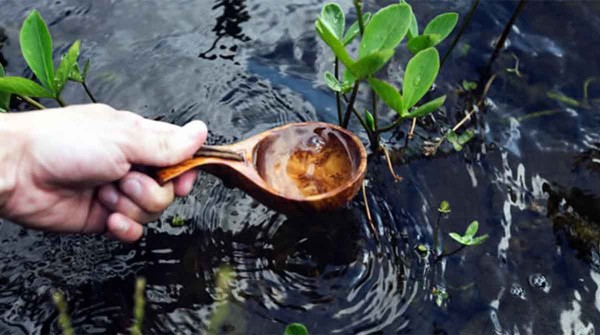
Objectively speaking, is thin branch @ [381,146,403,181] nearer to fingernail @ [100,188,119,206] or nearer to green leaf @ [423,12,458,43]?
green leaf @ [423,12,458,43]

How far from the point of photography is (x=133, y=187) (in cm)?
158

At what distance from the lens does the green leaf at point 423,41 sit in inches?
65.4

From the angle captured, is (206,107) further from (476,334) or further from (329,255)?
(476,334)

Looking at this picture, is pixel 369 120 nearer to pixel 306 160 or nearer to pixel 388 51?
pixel 306 160

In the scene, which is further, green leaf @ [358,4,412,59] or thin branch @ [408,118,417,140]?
thin branch @ [408,118,417,140]

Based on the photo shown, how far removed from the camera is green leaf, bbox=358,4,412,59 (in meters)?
1.48

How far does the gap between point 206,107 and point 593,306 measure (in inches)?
46.4

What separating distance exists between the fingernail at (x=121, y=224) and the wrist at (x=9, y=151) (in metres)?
0.25

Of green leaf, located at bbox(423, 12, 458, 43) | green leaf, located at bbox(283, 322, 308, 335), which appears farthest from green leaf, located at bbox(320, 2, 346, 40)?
green leaf, located at bbox(283, 322, 308, 335)

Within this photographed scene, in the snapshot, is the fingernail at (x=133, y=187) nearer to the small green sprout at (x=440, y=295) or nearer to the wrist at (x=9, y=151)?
the wrist at (x=9, y=151)

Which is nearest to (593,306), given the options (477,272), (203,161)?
(477,272)

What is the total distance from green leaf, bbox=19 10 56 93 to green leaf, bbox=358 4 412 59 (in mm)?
762

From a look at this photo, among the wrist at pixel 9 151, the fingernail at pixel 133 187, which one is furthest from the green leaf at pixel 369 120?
the wrist at pixel 9 151

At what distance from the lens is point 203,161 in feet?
5.23
